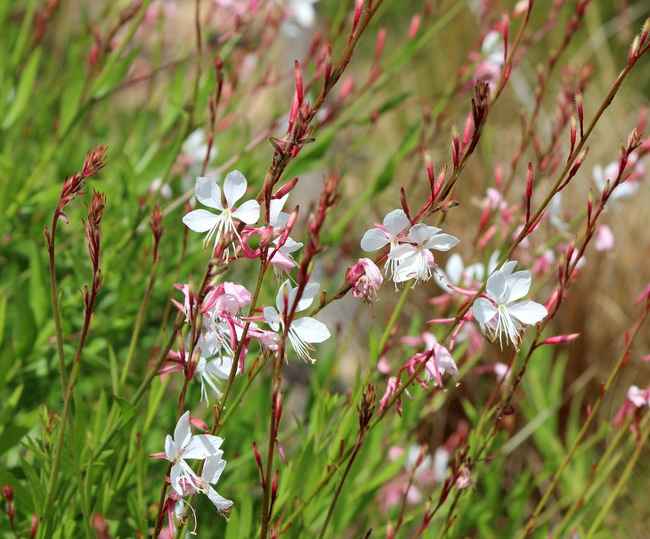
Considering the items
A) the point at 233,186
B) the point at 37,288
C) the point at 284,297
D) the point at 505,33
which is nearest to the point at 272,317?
the point at 284,297

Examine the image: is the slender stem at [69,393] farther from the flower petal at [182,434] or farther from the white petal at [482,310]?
the white petal at [482,310]

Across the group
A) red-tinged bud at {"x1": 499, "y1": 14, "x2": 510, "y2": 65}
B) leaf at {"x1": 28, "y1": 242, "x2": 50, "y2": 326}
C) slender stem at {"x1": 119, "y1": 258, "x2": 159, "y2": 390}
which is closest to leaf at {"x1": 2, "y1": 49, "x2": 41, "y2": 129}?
leaf at {"x1": 28, "y1": 242, "x2": 50, "y2": 326}

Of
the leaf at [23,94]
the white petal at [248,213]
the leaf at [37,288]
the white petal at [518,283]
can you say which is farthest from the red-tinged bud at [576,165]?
the leaf at [23,94]

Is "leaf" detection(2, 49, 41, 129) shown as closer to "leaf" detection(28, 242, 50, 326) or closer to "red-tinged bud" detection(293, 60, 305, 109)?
"leaf" detection(28, 242, 50, 326)

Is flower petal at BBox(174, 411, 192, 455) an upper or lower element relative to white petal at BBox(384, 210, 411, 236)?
lower

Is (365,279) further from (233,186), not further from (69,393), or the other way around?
(69,393)
